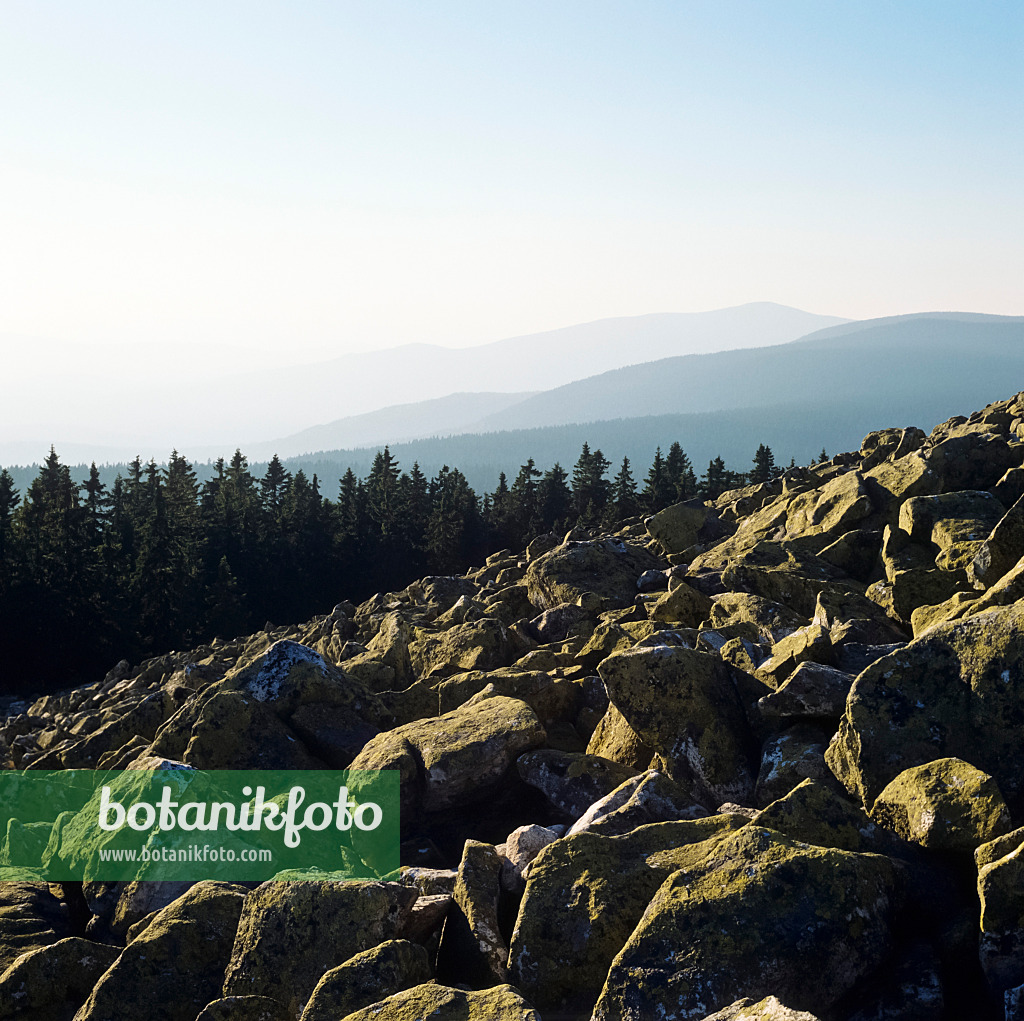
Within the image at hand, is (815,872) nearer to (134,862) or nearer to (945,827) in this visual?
(945,827)

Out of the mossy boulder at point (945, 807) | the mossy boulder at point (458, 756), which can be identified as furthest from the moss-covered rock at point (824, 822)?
the mossy boulder at point (458, 756)

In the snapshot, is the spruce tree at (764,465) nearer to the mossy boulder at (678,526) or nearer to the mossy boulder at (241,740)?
the mossy boulder at (678,526)

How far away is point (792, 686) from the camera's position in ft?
34.7

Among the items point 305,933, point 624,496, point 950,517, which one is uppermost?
point 950,517

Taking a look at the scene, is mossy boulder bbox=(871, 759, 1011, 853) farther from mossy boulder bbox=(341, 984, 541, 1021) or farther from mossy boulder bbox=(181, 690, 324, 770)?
mossy boulder bbox=(181, 690, 324, 770)

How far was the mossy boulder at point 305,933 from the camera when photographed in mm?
8602

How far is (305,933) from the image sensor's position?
347 inches

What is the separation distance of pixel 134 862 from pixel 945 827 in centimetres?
1000

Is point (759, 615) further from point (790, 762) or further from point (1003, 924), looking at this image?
point (1003, 924)

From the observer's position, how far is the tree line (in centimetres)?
7250

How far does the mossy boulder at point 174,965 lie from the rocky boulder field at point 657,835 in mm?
32

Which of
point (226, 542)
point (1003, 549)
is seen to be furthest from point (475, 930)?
point (226, 542)

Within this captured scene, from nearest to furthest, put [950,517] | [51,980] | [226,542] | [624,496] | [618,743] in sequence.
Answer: [51,980], [618,743], [950,517], [226,542], [624,496]

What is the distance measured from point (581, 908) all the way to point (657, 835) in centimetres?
115
